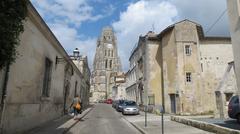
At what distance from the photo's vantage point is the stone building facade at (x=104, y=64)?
10581 centimetres

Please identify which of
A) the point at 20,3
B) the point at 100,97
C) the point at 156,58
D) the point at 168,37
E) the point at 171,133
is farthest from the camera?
the point at 100,97

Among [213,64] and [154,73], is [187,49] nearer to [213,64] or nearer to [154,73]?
[213,64]

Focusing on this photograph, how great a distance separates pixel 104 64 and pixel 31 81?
99237 millimetres

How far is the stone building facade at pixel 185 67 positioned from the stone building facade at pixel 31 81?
11919 millimetres

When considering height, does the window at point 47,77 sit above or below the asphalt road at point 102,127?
above

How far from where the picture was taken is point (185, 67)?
82.7 feet

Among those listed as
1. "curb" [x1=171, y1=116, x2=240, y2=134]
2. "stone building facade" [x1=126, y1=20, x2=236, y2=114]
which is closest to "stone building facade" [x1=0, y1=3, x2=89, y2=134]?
"curb" [x1=171, y1=116, x2=240, y2=134]

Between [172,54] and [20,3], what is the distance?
2174 cm

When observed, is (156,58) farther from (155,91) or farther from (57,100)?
(57,100)

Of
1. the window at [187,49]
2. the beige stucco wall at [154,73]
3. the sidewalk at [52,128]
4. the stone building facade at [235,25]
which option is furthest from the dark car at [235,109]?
the beige stucco wall at [154,73]

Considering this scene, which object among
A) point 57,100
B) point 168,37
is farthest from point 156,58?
point 57,100

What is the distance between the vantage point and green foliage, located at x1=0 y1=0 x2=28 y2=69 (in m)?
5.45

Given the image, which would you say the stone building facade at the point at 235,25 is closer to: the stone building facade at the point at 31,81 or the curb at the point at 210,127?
the curb at the point at 210,127

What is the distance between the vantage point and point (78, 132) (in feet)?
38.0
